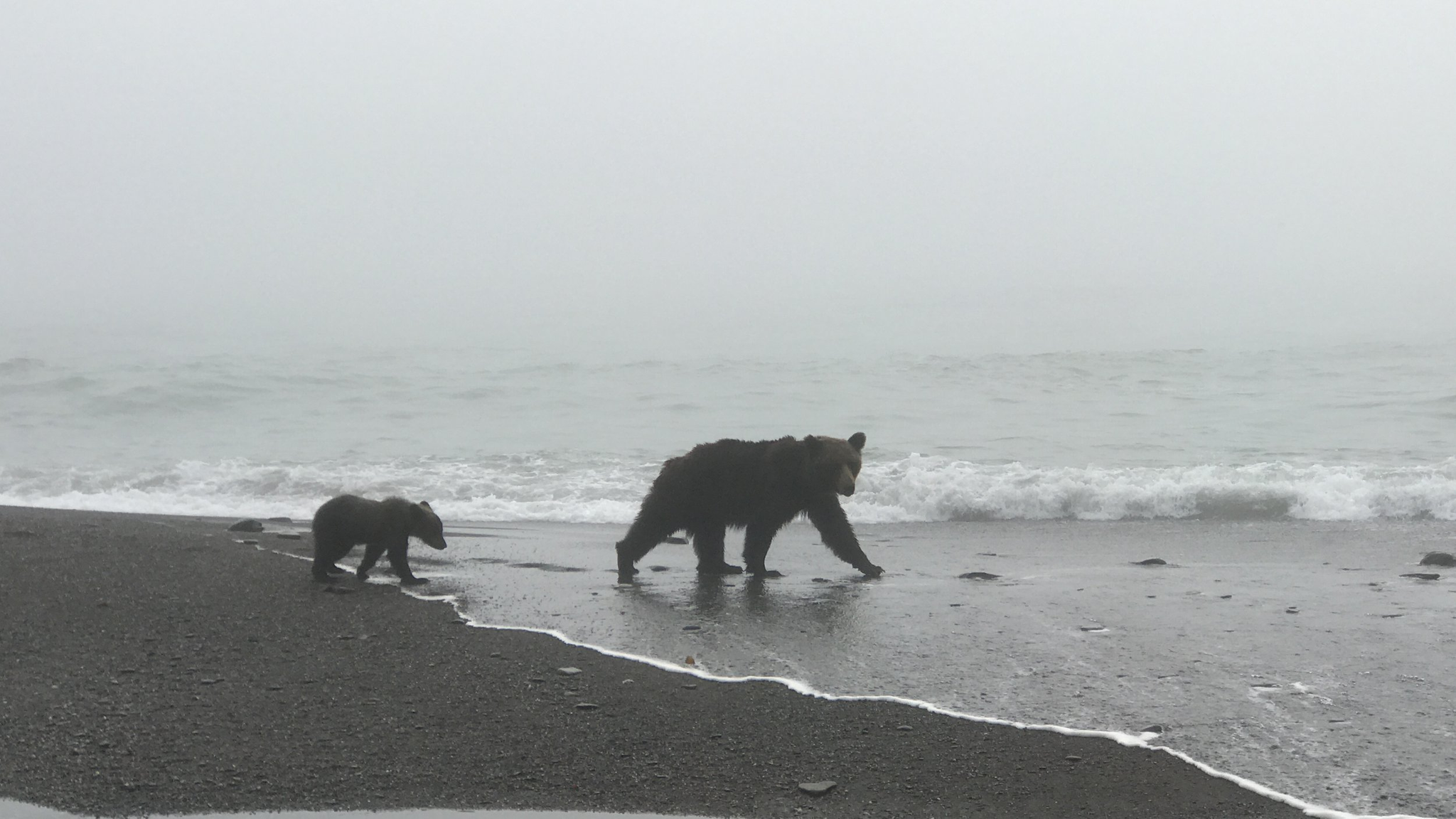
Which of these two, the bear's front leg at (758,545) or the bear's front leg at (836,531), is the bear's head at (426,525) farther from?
the bear's front leg at (836,531)

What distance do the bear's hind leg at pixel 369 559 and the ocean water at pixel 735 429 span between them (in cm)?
541

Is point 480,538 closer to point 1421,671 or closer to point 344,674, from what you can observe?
point 344,674

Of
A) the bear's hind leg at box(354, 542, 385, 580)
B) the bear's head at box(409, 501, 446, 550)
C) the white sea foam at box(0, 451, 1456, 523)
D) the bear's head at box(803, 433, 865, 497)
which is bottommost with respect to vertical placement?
the white sea foam at box(0, 451, 1456, 523)

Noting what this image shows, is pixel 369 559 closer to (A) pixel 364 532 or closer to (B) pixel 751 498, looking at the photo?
→ (A) pixel 364 532

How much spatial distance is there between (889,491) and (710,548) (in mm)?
5279

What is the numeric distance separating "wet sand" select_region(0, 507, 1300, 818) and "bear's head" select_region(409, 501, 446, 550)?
6.66 feet

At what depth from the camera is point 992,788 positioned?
346 centimetres

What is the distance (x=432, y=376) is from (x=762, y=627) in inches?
1058

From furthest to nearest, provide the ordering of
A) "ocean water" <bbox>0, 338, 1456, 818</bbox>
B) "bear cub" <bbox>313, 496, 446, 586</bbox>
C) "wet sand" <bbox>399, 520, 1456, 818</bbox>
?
"bear cub" <bbox>313, 496, 446, 586</bbox> < "ocean water" <bbox>0, 338, 1456, 818</bbox> < "wet sand" <bbox>399, 520, 1456, 818</bbox>

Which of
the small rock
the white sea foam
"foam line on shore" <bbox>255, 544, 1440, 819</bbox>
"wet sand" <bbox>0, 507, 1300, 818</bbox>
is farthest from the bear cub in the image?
the white sea foam

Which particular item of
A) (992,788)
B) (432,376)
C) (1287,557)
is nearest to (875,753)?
(992,788)

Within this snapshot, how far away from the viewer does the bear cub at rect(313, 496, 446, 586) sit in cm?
725

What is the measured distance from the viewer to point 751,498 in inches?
325

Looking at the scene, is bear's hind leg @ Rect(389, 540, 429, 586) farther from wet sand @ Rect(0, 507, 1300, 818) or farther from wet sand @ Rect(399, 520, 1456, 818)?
wet sand @ Rect(0, 507, 1300, 818)
